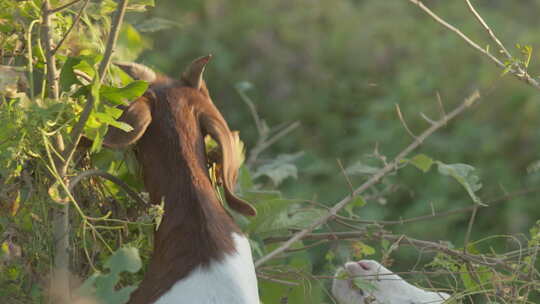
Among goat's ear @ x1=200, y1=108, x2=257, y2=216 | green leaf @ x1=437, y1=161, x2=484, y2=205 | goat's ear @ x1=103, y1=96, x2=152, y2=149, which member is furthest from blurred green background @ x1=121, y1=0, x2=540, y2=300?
goat's ear @ x1=103, y1=96, x2=152, y2=149

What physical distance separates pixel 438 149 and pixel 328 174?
65 cm

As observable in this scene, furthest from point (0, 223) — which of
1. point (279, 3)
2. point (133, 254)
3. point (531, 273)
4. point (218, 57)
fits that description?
point (279, 3)

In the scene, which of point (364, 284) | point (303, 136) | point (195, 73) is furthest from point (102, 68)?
point (303, 136)

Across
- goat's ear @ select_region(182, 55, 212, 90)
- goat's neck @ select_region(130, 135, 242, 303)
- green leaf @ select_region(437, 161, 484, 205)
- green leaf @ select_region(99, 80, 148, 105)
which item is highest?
green leaf @ select_region(99, 80, 148, 105)

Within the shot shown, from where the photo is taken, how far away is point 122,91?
1.39m

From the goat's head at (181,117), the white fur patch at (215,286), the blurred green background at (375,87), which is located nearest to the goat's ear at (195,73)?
the goat's head at (181,117)

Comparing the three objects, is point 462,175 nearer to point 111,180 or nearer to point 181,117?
point 181,117

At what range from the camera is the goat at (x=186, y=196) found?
1.47 m

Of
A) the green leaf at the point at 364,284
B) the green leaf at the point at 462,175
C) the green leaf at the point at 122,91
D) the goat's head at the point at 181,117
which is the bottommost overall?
the green leaf at the point at 364,284

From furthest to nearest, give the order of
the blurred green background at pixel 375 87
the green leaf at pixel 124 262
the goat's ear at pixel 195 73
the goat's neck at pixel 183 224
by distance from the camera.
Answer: the blurred green background at pixel 375 87
the goat's ear at pixel 195 73
the goat's neck at pixel 183 224
the green leaf at pixel 124 262

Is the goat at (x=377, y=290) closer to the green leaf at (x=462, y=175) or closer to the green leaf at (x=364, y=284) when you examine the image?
the green leaf at (x=364, y=284)

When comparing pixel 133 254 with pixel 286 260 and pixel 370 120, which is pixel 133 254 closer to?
pixel 286 260

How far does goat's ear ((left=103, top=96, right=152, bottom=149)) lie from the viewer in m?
1.49

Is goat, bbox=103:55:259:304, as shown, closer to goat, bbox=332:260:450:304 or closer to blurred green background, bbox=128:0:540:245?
goat, bbox=332:260:450:304
